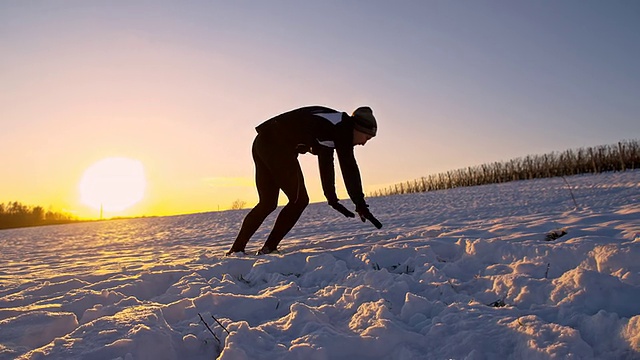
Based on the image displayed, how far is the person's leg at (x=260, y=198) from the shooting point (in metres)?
4.16

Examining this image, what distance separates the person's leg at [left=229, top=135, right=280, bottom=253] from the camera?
164 inches

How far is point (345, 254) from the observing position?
138 inches

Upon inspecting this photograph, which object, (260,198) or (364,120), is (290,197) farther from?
(364,120)

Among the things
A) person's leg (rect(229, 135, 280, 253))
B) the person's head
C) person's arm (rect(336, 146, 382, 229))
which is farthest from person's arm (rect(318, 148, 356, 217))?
person's leg (rect(229, 135, 280, 253))

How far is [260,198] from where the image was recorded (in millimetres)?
4242

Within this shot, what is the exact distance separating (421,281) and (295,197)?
184 centimetres

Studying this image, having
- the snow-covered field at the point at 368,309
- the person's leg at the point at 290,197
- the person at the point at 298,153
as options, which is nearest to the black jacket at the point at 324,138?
the person at the point at 298,153

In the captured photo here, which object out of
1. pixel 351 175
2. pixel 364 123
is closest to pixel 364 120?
pixel 364 123

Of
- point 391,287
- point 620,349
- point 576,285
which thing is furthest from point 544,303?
point 391,287

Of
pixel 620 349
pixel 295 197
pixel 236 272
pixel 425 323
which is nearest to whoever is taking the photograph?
pixel 620 349

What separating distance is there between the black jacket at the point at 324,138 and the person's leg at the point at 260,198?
9.9 inches

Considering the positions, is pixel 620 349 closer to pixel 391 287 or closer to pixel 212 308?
pixel 391 287

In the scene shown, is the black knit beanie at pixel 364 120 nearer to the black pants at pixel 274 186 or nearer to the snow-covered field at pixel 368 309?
the black pants at pixel 274 186

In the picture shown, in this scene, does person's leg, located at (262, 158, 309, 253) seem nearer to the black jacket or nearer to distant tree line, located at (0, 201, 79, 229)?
the black jacket
